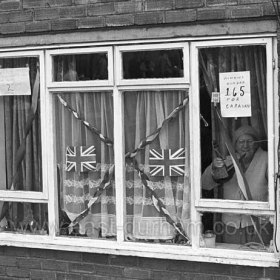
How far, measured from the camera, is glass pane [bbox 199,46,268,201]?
5.86 meters

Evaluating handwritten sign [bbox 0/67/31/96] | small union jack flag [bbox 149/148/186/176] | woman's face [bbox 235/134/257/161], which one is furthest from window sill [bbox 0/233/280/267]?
handwritten sign [bbox 0/67/31/96]

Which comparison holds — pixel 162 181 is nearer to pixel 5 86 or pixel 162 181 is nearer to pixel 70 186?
pixel 70 186

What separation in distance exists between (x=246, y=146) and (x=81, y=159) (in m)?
1.52

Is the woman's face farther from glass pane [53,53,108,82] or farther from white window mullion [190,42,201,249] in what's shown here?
glass pane [53,53,108,82]

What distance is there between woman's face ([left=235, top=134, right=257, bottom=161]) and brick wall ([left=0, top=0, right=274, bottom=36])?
0.99m

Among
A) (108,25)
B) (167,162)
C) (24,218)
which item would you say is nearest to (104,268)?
(24,218)

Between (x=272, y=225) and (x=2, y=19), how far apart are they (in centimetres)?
306

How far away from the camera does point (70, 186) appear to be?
21.6ft

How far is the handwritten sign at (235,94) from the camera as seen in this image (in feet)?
19.2

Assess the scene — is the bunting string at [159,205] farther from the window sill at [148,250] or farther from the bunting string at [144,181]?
the window sill at [148,250]

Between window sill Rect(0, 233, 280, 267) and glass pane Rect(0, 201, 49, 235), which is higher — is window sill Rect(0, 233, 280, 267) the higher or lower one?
the lower one

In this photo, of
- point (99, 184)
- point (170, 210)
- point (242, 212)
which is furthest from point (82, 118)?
point (242, 212)

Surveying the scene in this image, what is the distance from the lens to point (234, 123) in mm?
5957

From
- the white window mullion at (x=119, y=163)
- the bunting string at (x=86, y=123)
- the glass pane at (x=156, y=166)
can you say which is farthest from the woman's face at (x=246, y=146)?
the bunting string at (x=86, y=123)
